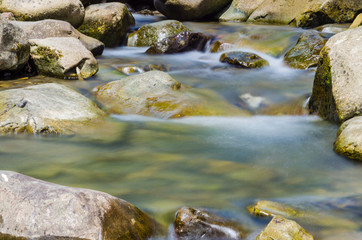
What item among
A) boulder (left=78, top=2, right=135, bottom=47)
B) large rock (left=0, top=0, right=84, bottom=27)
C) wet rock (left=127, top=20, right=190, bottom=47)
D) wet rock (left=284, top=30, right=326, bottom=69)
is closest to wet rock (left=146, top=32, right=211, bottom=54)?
wet rock (left=127, top=20, right=190, bottom=47)

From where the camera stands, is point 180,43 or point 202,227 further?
point 180,43

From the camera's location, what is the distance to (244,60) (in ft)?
30.6

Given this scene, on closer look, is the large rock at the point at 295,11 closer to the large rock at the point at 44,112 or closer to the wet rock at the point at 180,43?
the wet rock at the point at 180,43

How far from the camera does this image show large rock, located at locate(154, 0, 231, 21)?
48.8 ft

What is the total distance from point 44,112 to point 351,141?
388cm

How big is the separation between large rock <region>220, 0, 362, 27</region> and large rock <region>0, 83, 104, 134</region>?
8996mm

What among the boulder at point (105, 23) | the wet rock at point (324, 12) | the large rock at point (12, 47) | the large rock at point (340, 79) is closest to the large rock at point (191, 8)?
the wet rock at point (324, 12)

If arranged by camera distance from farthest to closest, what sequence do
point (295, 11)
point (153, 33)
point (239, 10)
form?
point (239, 10)
point (295, 11)
point (153, 33)

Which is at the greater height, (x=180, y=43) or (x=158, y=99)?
(x=180, y=43)

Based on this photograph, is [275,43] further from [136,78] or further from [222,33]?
[136,78]

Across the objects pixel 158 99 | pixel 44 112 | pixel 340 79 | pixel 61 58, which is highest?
pixel 340 79

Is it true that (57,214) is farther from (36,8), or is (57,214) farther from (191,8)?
(191,8)

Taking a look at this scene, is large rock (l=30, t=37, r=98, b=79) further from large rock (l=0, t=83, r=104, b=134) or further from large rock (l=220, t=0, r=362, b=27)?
large rock (l=220, t=0, r=362, b=27)

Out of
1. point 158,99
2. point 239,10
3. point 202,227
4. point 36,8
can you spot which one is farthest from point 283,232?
point 239,10
